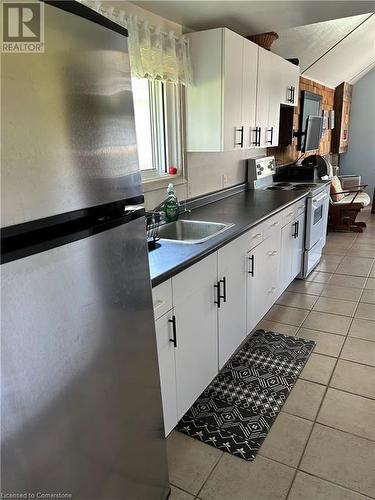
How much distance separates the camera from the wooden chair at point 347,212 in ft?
18.2

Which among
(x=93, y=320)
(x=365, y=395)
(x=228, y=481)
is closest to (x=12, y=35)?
(x=93, y=320)

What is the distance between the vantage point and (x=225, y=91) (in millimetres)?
2529

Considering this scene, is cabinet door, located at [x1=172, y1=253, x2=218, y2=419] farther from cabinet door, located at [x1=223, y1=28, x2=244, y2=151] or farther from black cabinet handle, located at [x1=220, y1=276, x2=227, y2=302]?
cabinet door, located at [x1=223, y1=28, x2=244, y2=151]

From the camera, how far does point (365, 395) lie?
6.98ft

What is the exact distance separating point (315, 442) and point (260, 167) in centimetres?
269

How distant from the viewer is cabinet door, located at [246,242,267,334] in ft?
8.05

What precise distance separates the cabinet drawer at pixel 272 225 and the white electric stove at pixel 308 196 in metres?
0.88

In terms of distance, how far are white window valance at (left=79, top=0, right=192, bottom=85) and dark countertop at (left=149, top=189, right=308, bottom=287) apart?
36.6 inches

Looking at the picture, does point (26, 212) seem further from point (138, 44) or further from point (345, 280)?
point (345, 280)

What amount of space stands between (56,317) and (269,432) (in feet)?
4.82

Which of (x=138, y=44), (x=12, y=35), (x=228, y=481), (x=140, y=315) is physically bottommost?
(x=228, y=481)

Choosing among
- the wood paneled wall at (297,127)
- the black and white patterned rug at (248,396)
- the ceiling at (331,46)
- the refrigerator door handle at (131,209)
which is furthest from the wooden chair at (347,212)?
the refrigerator door handle at (131,209)

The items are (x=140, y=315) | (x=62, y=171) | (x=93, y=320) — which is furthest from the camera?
(x=140, y=315)

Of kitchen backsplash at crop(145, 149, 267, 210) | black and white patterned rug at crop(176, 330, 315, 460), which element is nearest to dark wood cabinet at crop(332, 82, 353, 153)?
kitchen backsplash at crop(145, 149, 267, 210)
